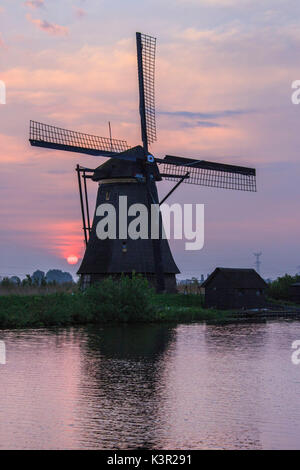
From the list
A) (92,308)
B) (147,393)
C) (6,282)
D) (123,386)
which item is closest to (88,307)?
(92,308)

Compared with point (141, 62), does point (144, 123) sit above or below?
below

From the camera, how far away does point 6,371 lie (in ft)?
85.1

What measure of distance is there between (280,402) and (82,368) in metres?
8.90

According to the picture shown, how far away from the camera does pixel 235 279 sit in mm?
63250

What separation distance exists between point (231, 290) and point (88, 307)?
18.9 m

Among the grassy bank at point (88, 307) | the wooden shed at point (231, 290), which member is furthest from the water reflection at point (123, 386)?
the wooden shed at point (231, 290)

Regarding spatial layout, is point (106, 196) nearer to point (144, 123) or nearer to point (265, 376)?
point (144, 123)

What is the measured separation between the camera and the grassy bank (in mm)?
45719

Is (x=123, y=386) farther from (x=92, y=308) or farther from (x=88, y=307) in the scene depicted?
(x=92, y=308)

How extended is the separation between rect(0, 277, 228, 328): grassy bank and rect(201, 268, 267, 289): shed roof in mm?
12358

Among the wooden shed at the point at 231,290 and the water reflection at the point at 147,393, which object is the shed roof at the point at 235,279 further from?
the water reflection at the point at 147,393

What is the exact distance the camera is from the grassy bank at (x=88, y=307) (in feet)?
150

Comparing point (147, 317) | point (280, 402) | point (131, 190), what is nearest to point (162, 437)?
point (280, 402)
